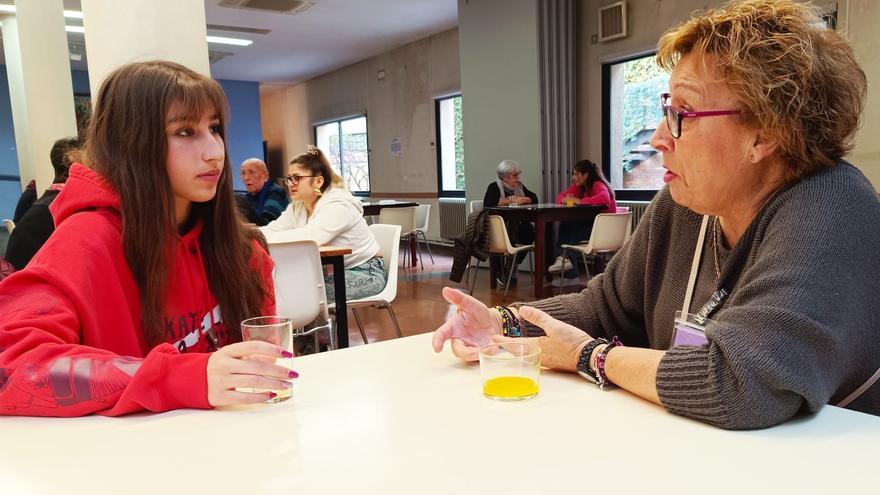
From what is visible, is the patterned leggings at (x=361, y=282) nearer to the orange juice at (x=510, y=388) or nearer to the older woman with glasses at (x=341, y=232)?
the older woman with glasses at (x=341, y=232)

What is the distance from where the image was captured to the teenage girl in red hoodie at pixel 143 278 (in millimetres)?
877

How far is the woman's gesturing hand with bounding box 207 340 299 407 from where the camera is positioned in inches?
34.3

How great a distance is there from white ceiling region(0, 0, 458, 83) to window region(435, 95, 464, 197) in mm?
1131

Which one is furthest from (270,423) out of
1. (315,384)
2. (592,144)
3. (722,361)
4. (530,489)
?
(592,144)

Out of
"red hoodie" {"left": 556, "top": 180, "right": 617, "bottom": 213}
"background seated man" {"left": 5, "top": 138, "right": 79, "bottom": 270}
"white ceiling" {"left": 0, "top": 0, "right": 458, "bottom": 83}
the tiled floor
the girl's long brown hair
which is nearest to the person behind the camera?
the girl's long brown hair

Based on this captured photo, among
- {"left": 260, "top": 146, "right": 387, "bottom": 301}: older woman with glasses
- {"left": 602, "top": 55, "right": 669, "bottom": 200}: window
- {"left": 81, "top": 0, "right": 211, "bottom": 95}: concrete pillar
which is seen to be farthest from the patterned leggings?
{"left": 602, "top": 55, "right": 669, "bottom": 200}: window

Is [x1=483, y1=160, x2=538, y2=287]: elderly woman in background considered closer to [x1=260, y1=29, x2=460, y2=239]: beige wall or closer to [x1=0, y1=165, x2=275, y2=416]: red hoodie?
[x1=260, y1=29, x2=460, y2=239]: beige wall

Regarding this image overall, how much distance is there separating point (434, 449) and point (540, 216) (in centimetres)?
468

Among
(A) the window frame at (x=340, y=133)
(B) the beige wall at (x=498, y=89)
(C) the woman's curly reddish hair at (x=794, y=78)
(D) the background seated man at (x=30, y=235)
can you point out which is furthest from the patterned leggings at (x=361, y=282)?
(A) the window frame at (x=340, y=133)

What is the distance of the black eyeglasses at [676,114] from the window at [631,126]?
5.36 m

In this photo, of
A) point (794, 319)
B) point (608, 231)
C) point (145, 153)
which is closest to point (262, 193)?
point (608, 231)

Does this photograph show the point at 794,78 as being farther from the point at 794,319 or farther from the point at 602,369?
the point at 602,369

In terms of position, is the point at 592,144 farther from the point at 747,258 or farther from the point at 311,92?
the point at 311,92

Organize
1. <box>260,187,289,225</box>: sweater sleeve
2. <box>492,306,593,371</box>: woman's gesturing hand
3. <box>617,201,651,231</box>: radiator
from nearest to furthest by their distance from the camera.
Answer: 1. <box>492,306,593,371</box>: woman's gesturing hand
2. <box>260,187,289,225</box>: sweater sleeve
3. <box>617,201,651,231</box>: radiator
